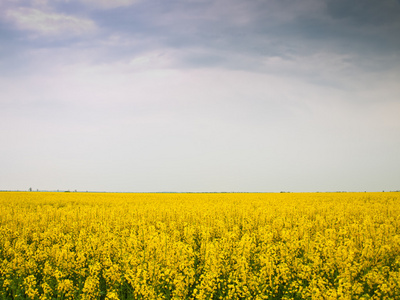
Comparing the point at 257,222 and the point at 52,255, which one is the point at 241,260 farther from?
the point at 257,222

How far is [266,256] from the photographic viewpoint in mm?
6430

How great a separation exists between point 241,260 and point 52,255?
596 centimetres

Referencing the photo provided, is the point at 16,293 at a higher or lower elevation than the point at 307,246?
lower

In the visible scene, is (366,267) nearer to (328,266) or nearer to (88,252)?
(328,266)

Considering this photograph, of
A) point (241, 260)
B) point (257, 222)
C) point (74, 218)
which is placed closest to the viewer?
point (241, 260)

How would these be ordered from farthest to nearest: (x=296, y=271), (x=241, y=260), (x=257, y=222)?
1. (x=257, y=222)
2. (x=296, y=271)
3. (x=241, y=260)

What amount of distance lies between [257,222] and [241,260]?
8.01m

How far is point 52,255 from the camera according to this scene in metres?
8.40

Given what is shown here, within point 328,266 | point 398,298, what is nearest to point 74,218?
point 328,266

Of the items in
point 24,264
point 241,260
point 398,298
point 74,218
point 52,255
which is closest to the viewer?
point 398,298

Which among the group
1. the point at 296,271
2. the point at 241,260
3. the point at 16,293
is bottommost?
the point at 16,293

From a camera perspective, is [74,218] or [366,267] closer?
[366,267]

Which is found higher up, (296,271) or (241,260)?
(241,260)

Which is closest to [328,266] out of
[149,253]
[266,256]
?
[266,256]
